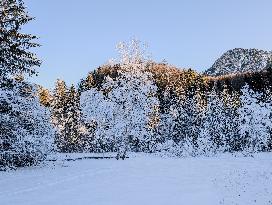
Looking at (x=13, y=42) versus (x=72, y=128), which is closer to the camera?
(x=13, y=42)

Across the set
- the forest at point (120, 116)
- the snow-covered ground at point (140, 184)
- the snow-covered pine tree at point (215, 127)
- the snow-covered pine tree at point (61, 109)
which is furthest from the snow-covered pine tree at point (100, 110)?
the snow-covered pine tree at point (61, 109)

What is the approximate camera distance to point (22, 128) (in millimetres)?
23172

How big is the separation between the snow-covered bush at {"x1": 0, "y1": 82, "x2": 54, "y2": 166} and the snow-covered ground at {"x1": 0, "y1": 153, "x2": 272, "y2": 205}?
38.6 inches

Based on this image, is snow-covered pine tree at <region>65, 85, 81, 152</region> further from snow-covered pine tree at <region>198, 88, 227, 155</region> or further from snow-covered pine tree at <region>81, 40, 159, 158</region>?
snow-covered pine tree at <region>81, 40, 159, 158</region>

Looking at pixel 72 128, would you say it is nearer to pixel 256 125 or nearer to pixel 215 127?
pixel 215 127

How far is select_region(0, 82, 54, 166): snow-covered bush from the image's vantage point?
22.7 metres

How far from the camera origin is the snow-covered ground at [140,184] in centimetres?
1473

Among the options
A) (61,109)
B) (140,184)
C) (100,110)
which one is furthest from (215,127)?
(61,109)

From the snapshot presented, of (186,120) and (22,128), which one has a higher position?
(186,120)

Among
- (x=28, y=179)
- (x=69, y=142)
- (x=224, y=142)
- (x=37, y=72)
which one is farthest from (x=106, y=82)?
(x=69, y=142)

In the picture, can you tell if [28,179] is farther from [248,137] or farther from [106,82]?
[248,137]

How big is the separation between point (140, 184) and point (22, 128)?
8052 mm

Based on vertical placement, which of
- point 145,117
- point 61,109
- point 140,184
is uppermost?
point 61,109

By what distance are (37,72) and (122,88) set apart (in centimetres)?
998
